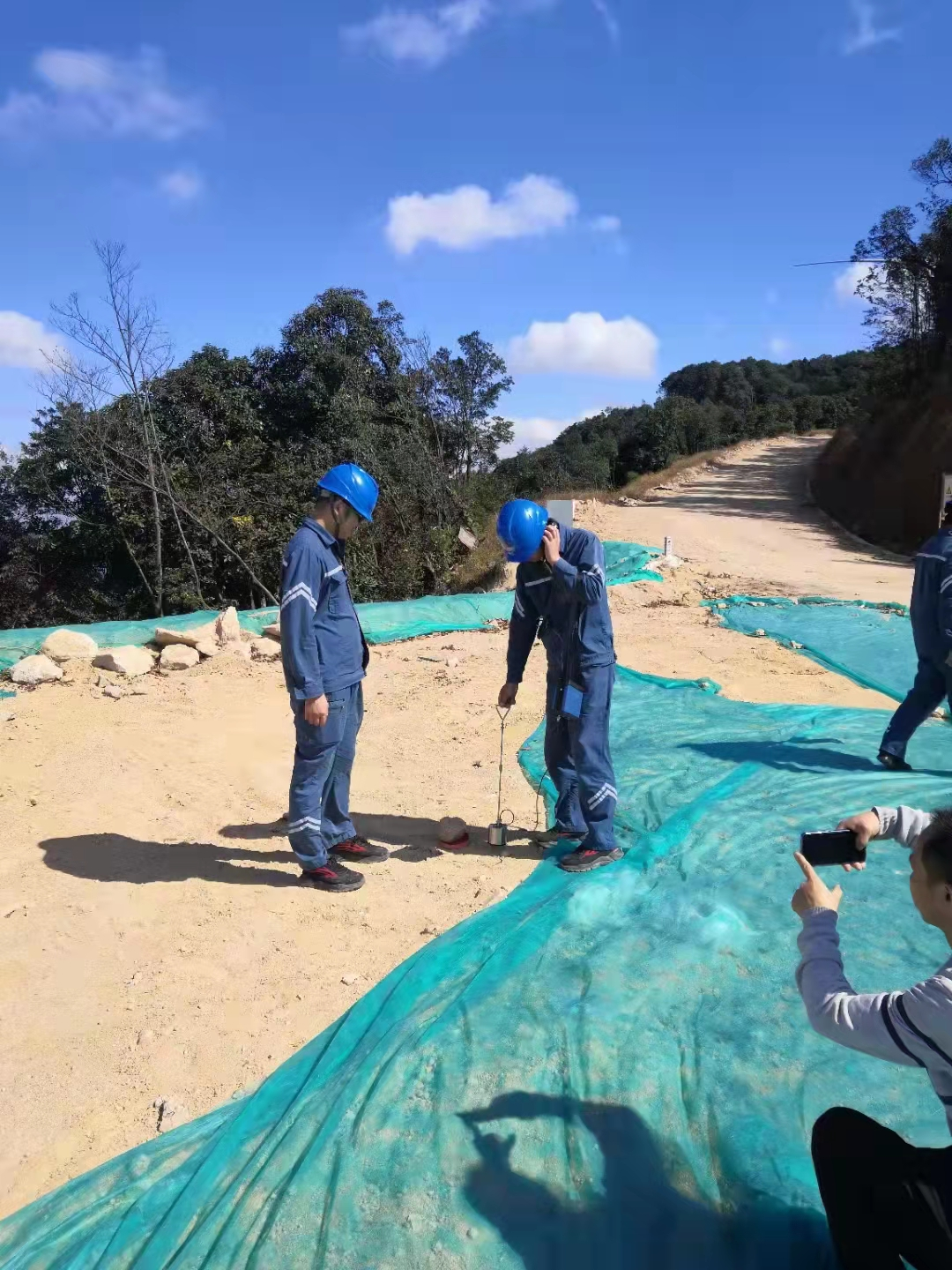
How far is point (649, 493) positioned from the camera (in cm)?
2417

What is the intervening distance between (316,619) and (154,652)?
4.81 metres

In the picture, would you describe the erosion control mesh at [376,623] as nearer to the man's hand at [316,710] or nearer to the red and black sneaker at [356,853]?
the red and black sneaker at [356,853]

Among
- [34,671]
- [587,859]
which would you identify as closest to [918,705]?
[587,859]

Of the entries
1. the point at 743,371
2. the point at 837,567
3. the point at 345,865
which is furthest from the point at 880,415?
the point at 743,371

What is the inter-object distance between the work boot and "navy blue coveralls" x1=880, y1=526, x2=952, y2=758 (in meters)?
1.82

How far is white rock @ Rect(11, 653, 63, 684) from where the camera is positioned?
666 cm

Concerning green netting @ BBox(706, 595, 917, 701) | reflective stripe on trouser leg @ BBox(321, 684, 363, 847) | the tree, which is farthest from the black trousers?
the tree

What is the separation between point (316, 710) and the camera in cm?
308

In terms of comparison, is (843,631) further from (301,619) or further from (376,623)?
(301,619)

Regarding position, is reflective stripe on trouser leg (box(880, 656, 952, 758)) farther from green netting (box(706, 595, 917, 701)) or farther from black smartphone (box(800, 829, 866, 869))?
black smartphone (box(800, 829, 866, 869))

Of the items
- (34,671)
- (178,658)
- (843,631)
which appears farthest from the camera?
(843,631)

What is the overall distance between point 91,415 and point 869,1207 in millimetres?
13784

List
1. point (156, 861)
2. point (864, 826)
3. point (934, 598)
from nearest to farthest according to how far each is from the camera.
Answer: point (864, 826), point (156, 861), point (934, 598)

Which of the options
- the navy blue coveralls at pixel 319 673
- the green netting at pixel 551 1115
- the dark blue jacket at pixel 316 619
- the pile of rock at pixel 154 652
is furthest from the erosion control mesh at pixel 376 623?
the green netting at pixel 551 1115
